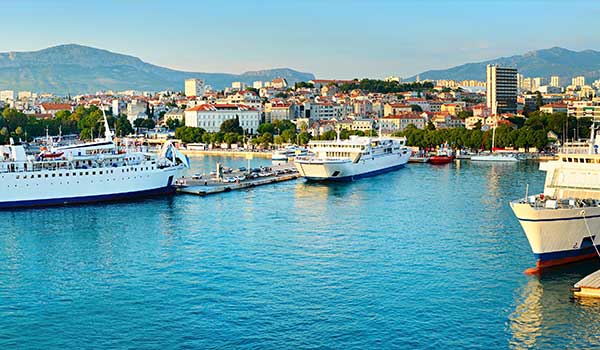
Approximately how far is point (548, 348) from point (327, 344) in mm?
2997

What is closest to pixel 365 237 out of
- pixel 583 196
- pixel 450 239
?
pixel 450 239

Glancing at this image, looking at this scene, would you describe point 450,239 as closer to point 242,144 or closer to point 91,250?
point 91,250

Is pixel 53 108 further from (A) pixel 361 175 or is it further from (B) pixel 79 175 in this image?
(B) pixel 79 175

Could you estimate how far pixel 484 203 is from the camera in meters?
22.2

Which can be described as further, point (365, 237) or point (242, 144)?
point (242, 144)

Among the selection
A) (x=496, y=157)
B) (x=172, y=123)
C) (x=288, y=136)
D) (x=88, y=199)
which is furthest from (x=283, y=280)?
(x=172, y=123)

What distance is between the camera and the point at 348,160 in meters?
30.6

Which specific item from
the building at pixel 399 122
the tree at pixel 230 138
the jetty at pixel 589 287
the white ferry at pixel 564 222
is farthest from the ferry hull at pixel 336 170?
the building at pixel 399 122

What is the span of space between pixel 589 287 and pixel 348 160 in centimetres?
→ 1943

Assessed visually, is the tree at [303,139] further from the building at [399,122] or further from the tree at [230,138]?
the building at [399,122]

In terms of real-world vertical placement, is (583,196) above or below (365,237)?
above

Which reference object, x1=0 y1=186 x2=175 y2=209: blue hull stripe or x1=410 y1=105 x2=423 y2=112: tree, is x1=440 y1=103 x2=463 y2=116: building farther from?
x1=0 y1=186 x2=175 y2=209: blue hull stripe

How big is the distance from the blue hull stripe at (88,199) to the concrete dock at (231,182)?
3.31 feet

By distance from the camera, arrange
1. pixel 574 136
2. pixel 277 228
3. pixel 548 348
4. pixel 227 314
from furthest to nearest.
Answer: pixel 574 136
pixel 277 228
pixel 227 314
pixel 548 348
